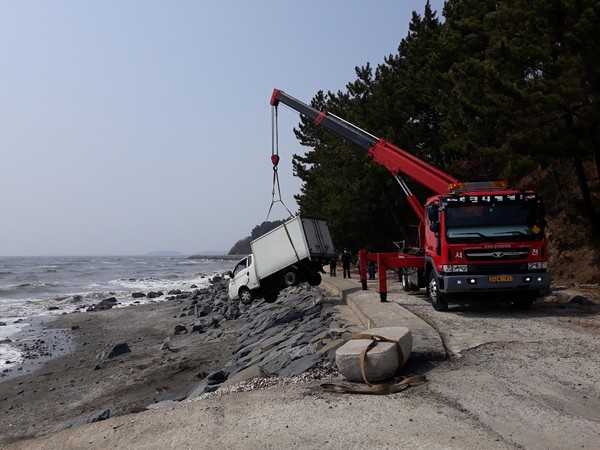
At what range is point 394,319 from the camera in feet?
37.8

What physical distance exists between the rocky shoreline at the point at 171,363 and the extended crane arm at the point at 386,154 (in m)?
4.67

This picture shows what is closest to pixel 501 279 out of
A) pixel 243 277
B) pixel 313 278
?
pixel 313 278

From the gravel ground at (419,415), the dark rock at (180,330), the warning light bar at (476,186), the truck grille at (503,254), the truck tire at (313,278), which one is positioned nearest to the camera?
the gravel ground at (419,415)

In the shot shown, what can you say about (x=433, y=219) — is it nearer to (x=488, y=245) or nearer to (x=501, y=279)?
(x=488, y=245)

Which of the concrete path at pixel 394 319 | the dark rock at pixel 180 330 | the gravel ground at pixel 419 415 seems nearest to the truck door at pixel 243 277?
the dark rock at pixel 180 330

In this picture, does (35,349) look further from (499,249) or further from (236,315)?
(499,249)

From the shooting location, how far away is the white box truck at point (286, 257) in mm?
19500

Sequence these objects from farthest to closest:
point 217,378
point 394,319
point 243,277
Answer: point 243,277 → point 217,378 → point 394,319

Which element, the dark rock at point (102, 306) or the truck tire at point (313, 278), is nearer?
the truck tire at point (313, 278)

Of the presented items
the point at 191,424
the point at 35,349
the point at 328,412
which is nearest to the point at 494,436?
the point at 328,412

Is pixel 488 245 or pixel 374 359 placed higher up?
pixel 488 245

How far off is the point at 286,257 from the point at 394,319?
8.59 meters

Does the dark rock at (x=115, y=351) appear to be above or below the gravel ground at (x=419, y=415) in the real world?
below

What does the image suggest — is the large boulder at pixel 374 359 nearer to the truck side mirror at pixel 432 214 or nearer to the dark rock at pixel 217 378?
the dark rock at pixel 217 378
